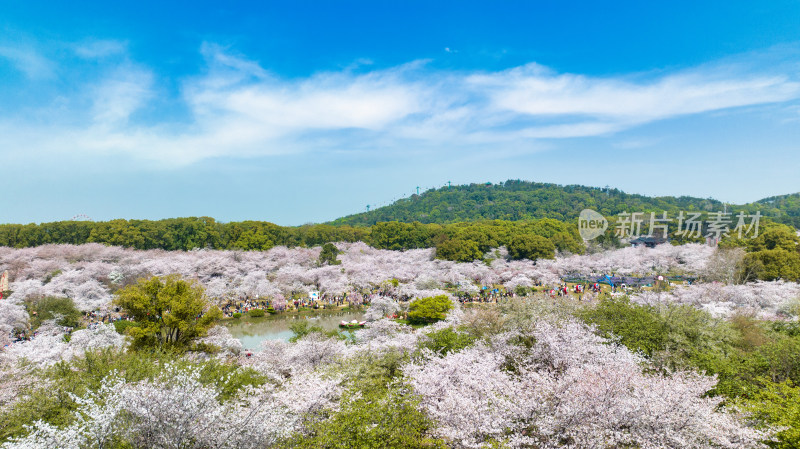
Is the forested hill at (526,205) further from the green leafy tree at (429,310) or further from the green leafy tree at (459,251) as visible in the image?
the green leafy tree at (429,310)

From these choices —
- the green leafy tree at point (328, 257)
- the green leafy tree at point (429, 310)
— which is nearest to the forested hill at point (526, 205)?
the green leafy tree at point (328, 257)

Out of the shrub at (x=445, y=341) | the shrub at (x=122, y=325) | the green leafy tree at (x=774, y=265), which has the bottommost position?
the shrub at (x=122, y=325)

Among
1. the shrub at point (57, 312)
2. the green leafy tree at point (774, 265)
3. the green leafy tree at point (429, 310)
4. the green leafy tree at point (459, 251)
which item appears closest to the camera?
the shrub at point (57, 312)

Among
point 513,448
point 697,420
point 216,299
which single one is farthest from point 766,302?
point 216,299

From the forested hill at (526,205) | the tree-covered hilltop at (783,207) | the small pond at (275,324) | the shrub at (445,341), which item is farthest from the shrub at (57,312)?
the tree-covered hilltop at (783,207)

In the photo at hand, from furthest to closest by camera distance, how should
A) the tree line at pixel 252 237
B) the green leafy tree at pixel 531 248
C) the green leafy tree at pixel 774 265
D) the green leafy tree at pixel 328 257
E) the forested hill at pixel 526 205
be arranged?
the forested hill at pixel 526 205, the green leafy tree at pixel 531 248, the tree line at pixel 252 237, the green leafy tree at pixel 328 257, the green leafy tree at pixel 774 265

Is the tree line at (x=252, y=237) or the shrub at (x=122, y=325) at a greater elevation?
the tree line at (x=252, y=237)

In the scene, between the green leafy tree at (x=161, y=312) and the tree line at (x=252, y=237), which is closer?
the green leafy tree at (x=161, y=312)

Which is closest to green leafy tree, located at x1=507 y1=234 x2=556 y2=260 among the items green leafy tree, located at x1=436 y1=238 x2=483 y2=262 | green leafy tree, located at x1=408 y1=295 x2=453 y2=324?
green leafy tree, located at x1=436 y1=238 x2=483 y2=262
